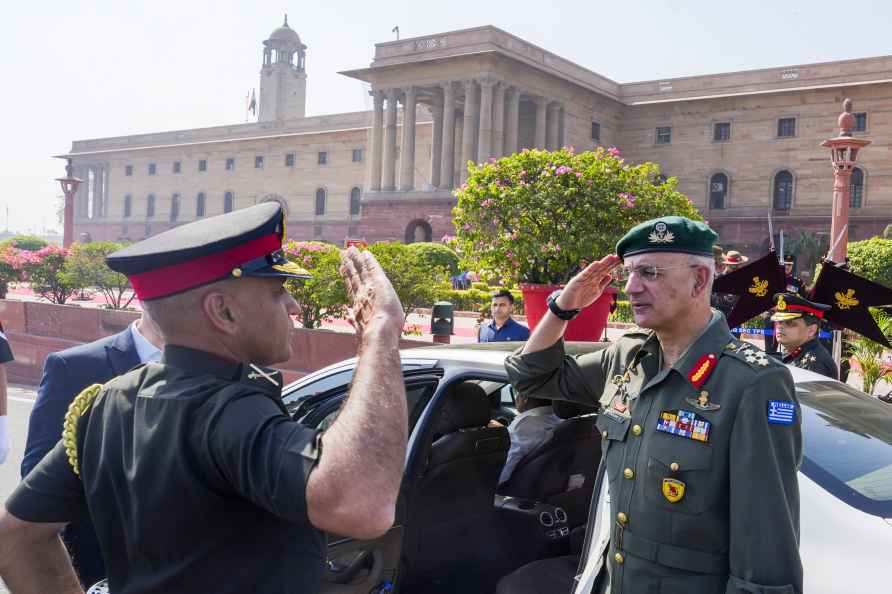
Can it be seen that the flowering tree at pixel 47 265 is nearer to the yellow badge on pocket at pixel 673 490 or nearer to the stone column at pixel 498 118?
the yellow badge on pocket at pixel 673 490

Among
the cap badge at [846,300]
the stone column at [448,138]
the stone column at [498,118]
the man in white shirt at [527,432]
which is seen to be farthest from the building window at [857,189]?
the man in white shirt at [527,432]

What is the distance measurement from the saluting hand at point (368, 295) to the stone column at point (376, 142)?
5131 centimetres

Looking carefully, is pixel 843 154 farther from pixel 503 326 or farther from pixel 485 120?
pixel 485 120

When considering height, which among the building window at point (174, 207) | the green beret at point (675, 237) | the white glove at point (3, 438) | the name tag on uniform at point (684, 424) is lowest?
the white glove at point (3, 438)

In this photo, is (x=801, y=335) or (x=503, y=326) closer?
(x=801, y=335)

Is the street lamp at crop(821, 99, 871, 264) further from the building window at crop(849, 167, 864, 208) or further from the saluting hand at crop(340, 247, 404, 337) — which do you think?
the building window at crop(849, 167, 864, 208)

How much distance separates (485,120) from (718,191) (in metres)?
17.2

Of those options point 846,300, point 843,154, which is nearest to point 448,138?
point 843,154

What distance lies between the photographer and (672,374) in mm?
2443

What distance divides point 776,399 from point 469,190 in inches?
395

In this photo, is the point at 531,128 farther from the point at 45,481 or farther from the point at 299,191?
the point at 45,481

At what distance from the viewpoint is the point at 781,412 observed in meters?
2.16

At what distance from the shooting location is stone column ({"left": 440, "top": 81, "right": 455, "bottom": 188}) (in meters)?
49.0

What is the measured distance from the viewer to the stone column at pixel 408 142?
5056 cm
